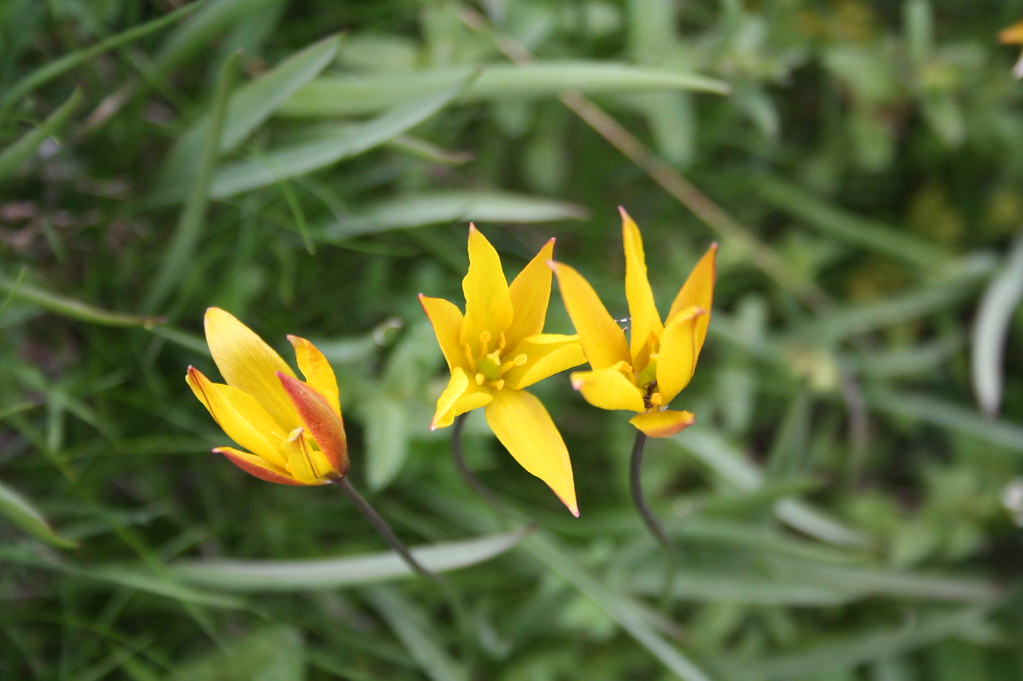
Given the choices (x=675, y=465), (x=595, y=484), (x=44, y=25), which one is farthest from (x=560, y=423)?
(x=44, y=25)

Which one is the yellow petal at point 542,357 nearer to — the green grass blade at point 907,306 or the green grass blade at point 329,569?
the green grass blade at point 329,569

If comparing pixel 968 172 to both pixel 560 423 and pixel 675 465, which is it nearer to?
pixel 675 465

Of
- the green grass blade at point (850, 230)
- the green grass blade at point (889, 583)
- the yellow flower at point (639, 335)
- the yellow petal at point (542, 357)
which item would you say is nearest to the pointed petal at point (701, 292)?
the yellow flower at point (639, 335)

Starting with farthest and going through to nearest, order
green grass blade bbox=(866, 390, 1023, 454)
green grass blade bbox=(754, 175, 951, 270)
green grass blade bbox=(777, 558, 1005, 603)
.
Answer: green grass blade bbox=(754, 175, 951, 270), green grass blade bbox=(866, 390, 1023, 454), green grass blade bbox=(777, 558, 1005, 603)

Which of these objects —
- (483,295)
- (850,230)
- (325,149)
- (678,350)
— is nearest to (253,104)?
(325,149)

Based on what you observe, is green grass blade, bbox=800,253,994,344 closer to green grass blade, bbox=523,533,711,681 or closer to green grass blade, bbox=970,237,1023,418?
green grass blade, bbox=970,237,1023,418

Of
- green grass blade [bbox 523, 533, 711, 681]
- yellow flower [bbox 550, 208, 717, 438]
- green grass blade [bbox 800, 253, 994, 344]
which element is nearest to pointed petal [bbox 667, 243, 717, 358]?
yellow flower [bbox 550, 208, 717, 438]
